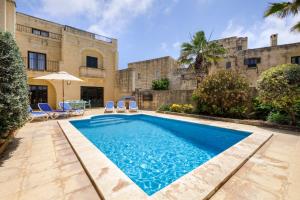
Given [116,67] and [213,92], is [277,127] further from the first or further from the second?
[116,67]

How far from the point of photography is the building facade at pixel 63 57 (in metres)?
13.2

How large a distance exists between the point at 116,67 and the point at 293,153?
56.9 ft

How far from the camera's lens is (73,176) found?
2.86 meters

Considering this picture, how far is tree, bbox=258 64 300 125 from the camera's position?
6473 millimetres

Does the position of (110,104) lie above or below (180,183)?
above

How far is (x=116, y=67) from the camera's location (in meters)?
18.2

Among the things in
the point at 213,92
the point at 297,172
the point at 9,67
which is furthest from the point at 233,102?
the point at 9,67

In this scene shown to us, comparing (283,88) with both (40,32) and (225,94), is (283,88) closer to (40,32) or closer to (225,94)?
(225,94)

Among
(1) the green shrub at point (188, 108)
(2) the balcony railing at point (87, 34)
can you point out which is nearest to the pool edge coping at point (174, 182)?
(1) the green shrub at point (188, 108)

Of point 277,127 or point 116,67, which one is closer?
point 277,127

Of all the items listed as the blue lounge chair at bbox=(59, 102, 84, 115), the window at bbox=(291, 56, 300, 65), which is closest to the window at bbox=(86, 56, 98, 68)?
the blue lounge chair at bbox=(59, 102, 84, 115)

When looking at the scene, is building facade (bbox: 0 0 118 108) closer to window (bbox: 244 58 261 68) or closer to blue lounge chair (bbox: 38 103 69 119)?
blue lounge chair (bbox: 38 103 69 119)

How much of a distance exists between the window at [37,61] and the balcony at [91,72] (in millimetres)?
3298

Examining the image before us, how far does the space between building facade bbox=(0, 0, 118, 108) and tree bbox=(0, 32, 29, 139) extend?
35.6 feet
